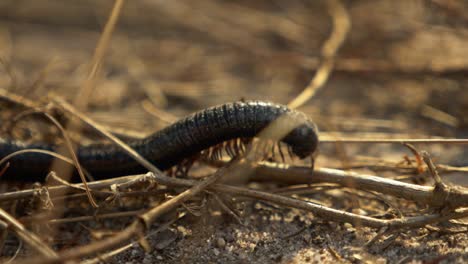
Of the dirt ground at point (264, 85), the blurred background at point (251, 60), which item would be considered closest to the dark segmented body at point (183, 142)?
the dirt ground at point (264, 85)

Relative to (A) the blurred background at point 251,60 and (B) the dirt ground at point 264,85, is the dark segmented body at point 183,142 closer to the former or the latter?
(B) the dirt ground at point 264,85

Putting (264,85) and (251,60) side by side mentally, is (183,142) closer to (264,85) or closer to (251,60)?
(264,85)

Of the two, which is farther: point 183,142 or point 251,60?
point 251,60

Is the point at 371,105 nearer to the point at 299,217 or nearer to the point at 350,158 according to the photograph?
the point at 350,158

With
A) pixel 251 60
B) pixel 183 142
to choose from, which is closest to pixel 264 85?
pixel 251 60

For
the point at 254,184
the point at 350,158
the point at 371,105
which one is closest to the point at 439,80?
the point at 371,105

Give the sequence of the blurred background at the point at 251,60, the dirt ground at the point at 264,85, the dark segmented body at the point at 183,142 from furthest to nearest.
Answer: the blurred background at the point at 251,60 < the dark segmented body at the point at 183,142 < the dirt ground at the point at 264,85
